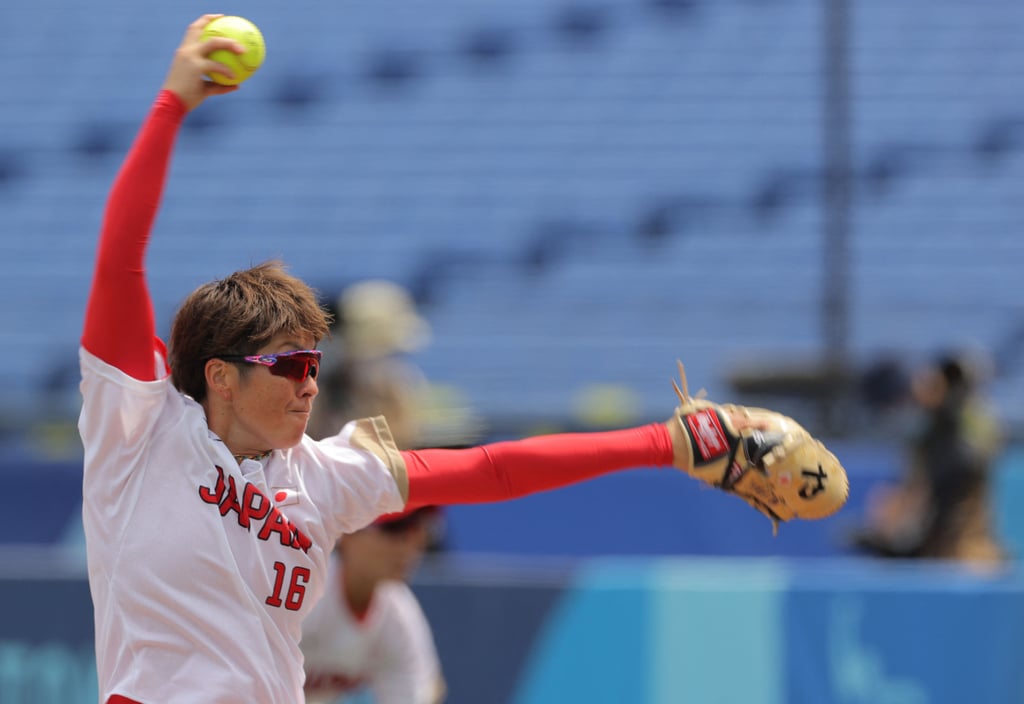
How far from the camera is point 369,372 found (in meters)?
6.41

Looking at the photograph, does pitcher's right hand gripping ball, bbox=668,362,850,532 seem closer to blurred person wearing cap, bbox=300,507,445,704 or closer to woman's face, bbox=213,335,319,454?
woman's face, bbox=213,335,319,454

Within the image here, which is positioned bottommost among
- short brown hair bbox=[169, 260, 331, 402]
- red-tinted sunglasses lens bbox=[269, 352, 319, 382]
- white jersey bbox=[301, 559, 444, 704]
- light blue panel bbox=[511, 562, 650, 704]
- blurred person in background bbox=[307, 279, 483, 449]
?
light blue panel bbox=[511, 562, 650, 704]

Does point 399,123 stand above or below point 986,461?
above

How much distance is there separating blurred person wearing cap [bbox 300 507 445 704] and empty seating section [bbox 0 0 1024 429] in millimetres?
5931

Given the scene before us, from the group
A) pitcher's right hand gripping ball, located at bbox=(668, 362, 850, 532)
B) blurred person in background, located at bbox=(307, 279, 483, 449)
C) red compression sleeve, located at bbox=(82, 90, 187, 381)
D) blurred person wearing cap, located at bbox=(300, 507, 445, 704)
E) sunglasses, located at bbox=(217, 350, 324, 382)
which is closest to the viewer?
red compression sleeve, located at bbox=(82, 90, 187, 381)

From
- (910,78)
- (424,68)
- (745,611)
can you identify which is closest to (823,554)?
(745,611)

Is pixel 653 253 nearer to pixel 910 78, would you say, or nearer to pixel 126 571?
pixel 910 78

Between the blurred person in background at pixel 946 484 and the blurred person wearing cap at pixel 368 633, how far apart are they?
12.2 feet

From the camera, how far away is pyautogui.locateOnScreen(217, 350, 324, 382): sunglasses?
2.43 metres

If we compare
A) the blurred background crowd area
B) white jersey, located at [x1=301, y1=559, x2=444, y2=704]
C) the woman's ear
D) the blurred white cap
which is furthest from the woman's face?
the blurred background crowd area

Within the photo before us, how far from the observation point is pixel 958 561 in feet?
22.9

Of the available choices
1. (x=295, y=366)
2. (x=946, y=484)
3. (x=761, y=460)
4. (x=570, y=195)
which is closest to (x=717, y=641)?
(x=946, y=484)

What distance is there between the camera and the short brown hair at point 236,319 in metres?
2.44

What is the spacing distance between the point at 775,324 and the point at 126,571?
335 inches
